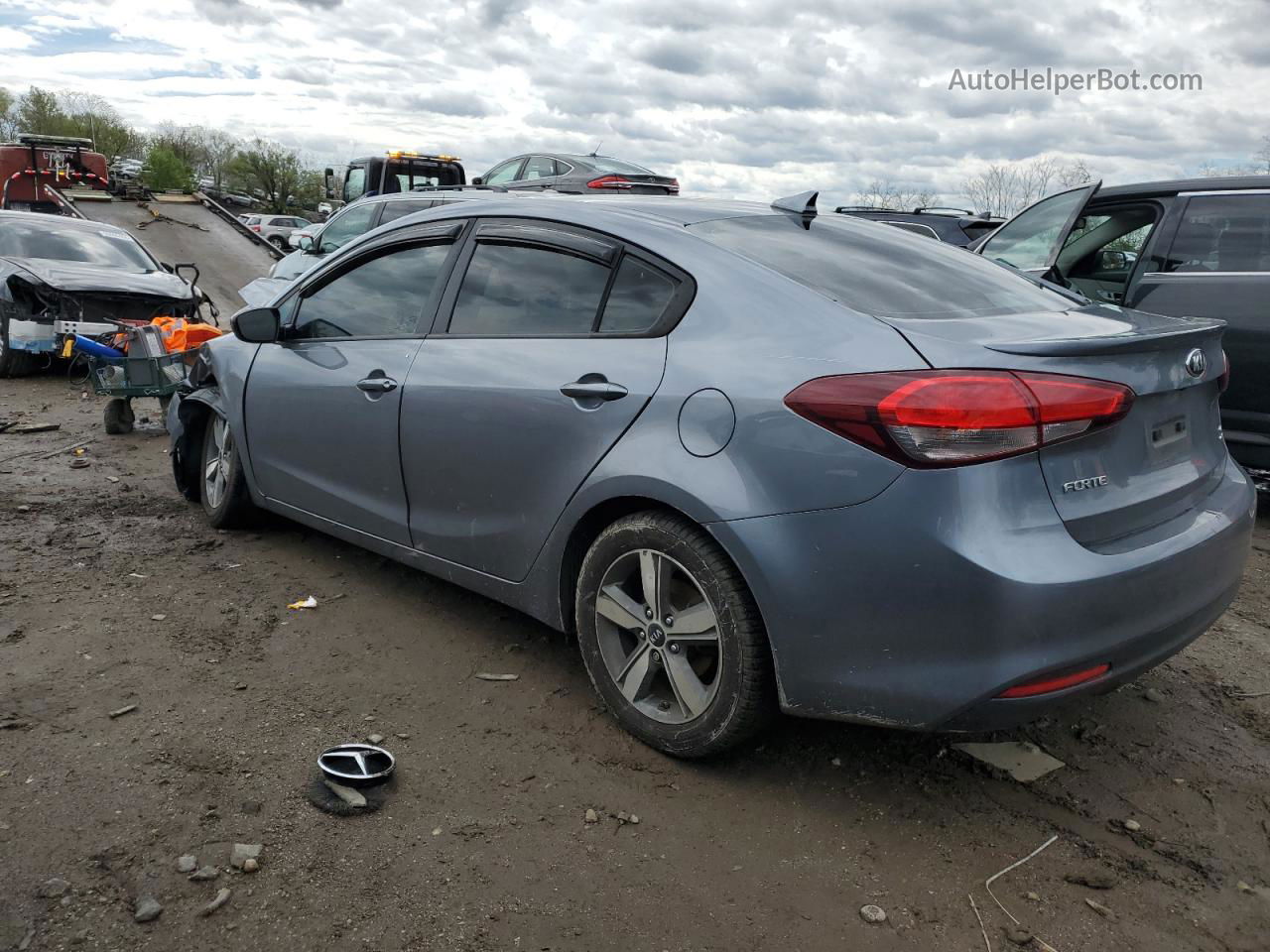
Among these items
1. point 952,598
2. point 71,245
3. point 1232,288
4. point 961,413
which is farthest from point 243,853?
point 71,245

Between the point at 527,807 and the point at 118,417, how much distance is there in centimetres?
622

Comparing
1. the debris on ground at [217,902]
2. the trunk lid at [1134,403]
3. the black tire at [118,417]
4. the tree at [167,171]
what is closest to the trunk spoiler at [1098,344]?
the trunk lid at [1134,403]

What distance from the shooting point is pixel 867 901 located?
252cm

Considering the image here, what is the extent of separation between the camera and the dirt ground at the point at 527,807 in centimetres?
243

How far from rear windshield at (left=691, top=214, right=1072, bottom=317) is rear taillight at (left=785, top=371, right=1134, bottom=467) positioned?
37 centimetres

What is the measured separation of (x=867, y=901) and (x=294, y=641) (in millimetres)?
2444

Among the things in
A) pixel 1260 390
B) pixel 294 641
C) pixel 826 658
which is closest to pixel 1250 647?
pixel 1260 390

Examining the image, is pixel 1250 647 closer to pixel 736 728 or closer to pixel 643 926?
pixel 736 728

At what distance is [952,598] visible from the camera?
2502mm

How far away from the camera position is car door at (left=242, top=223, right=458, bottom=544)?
13.1 feet

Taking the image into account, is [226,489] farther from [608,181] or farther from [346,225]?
[608,181]

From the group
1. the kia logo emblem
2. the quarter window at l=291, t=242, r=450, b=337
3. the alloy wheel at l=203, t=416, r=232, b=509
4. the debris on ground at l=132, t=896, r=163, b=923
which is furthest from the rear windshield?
the alloy wheel at l=203, t=416, r=232, b=509

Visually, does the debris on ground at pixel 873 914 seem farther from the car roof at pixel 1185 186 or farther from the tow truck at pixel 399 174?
the tow truck at pixel 399 174

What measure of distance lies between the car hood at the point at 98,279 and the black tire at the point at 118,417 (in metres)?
2.77
